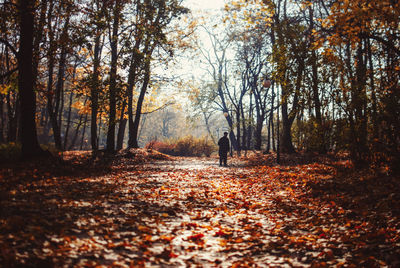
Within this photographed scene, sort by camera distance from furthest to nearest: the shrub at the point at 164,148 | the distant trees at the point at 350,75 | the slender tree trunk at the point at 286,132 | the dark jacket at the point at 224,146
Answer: the shrub at the point at 164,148 → the slender tree trunk at the point at 286,132 → the dark jacket at the point at 224,146 → the distant trees at the point at 350,75

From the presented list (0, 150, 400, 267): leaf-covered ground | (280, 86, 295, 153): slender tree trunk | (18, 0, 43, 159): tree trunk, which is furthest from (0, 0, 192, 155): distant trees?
(280, 86, 295, 153): slender tree trunk

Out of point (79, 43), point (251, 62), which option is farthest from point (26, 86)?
point (251, 62)

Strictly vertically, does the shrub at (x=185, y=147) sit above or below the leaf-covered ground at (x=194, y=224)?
above

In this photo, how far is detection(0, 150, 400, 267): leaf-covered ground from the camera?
3.64m

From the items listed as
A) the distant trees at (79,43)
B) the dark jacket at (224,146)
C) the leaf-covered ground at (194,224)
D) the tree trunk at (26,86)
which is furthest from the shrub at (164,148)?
the leaf-covered ground at (194,224)

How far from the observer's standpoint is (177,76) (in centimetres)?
2144

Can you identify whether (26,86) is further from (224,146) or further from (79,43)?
(224,146)

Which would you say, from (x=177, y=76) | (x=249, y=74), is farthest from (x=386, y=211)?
(x=249, y=74)

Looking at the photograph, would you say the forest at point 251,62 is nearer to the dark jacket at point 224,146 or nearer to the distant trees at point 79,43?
the distant trees at point 79,43

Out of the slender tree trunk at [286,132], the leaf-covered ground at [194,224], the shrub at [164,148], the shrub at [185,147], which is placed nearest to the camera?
the leaf-covered ground at [194,224]

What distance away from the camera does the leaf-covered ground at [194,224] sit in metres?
3.64

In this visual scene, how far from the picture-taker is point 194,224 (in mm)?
5234

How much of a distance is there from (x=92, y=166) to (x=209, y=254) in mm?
9818

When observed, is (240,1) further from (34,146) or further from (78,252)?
(78,252)
